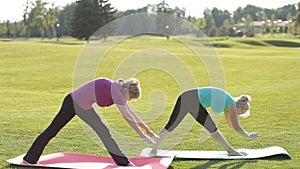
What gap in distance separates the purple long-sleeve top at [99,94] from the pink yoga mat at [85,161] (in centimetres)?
82

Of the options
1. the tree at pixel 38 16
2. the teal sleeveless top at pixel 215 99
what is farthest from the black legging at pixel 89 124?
the tree at pixel 38 16

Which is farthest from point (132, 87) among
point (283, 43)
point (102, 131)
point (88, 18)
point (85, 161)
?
point (283, 43)

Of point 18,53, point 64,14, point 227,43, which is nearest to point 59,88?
point 18,53

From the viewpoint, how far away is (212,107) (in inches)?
298

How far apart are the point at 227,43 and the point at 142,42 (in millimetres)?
47052

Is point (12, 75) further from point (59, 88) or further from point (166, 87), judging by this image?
point (166, 87)

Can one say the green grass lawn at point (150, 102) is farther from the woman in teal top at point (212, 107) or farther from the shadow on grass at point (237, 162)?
the woman in teal top at point (212, 107)

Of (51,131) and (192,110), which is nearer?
(51,131)

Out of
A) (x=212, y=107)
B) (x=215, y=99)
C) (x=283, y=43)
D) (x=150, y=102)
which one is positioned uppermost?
(x=215, y=99)

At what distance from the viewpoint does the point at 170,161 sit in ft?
23.5

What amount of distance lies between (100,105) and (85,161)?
92 cm

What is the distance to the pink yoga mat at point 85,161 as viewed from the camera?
6934 mm

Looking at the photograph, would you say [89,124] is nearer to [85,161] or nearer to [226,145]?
[85,161]

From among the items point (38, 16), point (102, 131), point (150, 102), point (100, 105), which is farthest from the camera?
point (38, 16)
